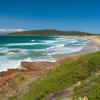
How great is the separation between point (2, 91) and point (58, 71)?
3.12m

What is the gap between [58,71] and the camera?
10.6 m

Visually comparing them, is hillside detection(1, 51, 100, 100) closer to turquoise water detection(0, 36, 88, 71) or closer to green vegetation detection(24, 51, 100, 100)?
green vegetation detection(24, 51, 100, 100)

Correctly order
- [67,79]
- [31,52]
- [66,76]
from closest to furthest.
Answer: [67,79], [66,76], [31,52]

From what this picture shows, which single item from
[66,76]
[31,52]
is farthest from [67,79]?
[31,52]

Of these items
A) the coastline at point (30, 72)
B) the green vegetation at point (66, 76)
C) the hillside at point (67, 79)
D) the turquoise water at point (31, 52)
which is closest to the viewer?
the hillside at point (67, 79)

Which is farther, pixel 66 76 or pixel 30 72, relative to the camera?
pixel 30 72

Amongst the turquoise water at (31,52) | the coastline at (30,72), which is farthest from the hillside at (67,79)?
the turquoise water at (31,52)

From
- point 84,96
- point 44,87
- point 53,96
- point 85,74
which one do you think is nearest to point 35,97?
point 44,87

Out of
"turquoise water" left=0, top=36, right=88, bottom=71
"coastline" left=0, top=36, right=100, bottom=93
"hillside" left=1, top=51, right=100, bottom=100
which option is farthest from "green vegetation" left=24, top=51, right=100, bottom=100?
"turquoise water" left=0, top=36, right=88, bottom=71

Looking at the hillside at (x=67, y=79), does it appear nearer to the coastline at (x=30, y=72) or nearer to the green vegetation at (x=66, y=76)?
the green vegetation at (x=66, y=76)

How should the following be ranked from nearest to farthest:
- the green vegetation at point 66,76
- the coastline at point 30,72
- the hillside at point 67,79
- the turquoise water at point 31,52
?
the hillside at point 67,79 < the green vegetation at point 66,76 < the coastline at point 30,72 < the turquoise water at point 31,52

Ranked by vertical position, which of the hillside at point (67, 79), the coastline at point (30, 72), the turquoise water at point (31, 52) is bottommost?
the turquoise water at point (31, 52)

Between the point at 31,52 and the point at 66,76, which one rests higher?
the point at 66,76

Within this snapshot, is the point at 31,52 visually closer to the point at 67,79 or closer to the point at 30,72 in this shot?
the point at 30,72
